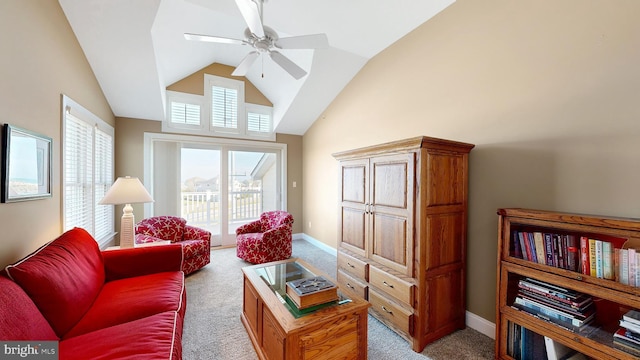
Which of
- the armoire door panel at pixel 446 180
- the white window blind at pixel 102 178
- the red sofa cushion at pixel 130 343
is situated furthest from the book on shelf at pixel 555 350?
the white window blind at pixel 102 178

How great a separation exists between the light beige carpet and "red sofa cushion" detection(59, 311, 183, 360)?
652 millimetres

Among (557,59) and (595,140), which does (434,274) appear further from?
(557,59)

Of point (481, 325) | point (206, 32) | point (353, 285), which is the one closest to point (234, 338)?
point (353, 285)

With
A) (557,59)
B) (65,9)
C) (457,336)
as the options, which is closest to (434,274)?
(457,336)

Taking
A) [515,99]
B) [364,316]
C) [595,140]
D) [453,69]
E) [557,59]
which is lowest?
[364,316]

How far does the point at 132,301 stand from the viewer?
66.0 inches

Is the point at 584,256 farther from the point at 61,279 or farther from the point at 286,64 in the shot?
the point at 61,279

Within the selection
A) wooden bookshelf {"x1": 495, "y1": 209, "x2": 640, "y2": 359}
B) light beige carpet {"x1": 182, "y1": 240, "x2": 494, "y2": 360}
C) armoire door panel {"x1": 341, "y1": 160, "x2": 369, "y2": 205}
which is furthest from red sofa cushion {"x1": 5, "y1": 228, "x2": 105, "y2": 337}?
wooden bookshelf {"x1": 495, "y1": 209, "x2": 640, "y2": 359}

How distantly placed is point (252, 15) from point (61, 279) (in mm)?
2163

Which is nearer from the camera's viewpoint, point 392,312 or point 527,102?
point 527,102

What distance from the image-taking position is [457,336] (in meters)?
2.12

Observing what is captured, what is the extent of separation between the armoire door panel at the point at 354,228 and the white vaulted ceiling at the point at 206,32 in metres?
2.18

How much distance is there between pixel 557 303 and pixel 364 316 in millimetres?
1248

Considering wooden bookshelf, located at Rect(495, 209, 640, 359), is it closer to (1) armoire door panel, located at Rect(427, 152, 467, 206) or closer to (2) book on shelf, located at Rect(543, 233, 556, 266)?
(2) book on shelf, located at Rect(543, 233, 556, 266)
